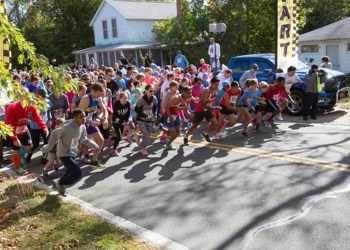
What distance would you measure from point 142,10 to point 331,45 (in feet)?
61.9

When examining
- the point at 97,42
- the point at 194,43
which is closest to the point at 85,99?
the point at 194,43

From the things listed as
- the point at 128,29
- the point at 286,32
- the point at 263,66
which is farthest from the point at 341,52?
the point at 128,29

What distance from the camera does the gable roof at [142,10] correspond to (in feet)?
113

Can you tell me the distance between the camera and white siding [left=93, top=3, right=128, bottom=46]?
34.8 m

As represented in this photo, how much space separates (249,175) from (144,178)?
203 centimetres

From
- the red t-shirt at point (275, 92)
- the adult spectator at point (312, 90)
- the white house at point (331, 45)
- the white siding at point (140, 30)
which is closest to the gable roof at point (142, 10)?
the white siding at point (140, 30)

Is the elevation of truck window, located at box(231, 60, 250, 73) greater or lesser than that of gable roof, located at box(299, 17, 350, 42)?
lesser

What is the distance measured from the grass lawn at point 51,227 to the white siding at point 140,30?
29450 millimetres

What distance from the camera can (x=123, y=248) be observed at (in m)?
4.56

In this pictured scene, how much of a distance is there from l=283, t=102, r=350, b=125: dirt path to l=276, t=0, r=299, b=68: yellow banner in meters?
1.94

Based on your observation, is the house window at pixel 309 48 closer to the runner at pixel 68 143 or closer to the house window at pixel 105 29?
the house window at pixel 105 29

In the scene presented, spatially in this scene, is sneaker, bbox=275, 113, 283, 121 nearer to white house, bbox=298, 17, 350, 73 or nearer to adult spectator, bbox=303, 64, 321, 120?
adult spectator, bbox=303, 64, 321, 120

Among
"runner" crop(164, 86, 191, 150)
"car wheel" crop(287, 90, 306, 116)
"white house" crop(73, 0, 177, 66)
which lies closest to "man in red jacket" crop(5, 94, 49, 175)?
"runner" crop(164, 86, 191, 150)

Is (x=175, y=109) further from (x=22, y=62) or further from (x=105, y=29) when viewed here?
(x=105, y=29)
